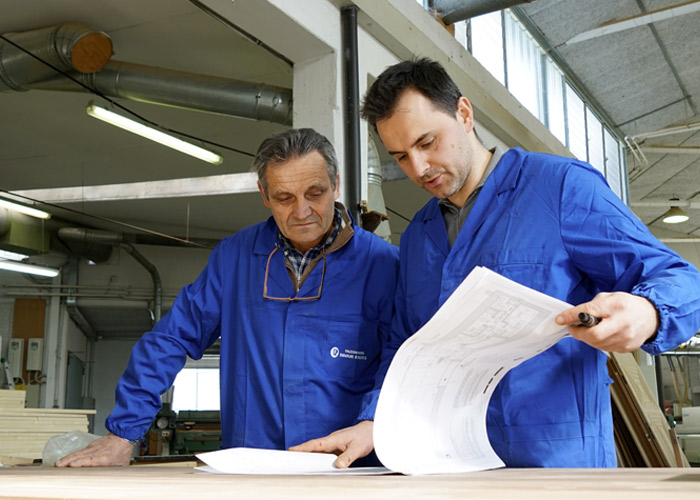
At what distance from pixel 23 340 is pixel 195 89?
773 centimetres

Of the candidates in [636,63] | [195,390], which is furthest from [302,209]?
[195,390]

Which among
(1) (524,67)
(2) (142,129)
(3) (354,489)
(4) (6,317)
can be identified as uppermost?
(1) (524,67)

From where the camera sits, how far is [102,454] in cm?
171

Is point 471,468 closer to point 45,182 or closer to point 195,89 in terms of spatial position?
point 195,89

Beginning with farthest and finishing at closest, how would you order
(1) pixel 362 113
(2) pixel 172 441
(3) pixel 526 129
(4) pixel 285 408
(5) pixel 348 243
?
(2) pixel 172 441 → (3) pixel 526 129 → (5) pixel 348 243 → (4) pixel 285 408 → (1) pixel 362 113

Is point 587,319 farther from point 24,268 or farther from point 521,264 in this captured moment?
point 24,268

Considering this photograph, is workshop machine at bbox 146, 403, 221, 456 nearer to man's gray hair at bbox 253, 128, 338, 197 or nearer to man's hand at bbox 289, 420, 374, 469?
man's gray hair at bbox 253, 128, 338, 197

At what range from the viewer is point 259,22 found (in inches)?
129

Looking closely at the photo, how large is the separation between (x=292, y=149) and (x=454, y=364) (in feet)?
3.22

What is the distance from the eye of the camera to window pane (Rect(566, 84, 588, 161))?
25.2 ft

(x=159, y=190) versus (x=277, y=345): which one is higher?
(x=159, y=190)

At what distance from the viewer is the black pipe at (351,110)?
3318mm

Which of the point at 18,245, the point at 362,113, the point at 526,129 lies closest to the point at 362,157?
the point at 362,113

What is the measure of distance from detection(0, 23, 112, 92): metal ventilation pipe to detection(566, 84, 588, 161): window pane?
4.78 metres
